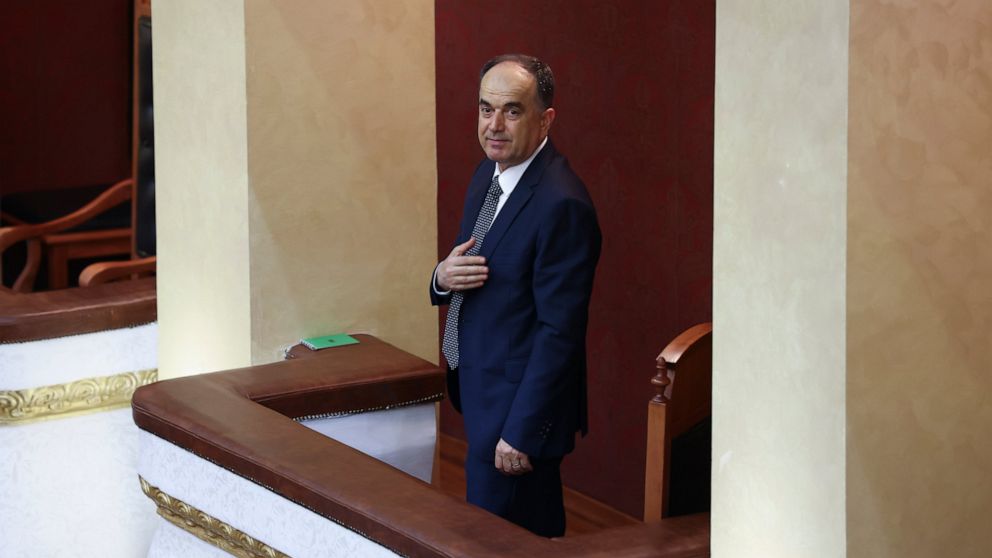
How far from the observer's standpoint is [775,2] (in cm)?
188

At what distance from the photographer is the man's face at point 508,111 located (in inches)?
113

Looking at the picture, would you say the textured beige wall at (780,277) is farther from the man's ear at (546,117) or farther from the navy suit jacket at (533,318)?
the man's ear at (546,117)

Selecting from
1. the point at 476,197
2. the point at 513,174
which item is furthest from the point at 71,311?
the point at 513,174

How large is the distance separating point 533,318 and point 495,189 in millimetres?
296

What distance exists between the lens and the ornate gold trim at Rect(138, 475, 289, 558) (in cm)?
266

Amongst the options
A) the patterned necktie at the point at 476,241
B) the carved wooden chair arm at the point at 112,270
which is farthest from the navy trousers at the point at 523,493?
the carved wooden chair arm at the point at 112,270

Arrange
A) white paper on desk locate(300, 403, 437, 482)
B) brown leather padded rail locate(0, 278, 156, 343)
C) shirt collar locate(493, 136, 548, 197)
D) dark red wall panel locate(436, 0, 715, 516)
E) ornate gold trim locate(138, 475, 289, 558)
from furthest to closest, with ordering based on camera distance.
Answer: dark red wall panel locate(436, 0, 715, 516) → brown leather padded rail locate(0, 278, 156, 343) → white paper on desk locate(300, 403, 437, 482) → shirt collar locate(493, 136, 548, 197) → ornate gold trim locate(138, 475, 289, 558)

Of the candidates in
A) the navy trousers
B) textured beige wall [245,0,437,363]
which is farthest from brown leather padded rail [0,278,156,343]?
the navy trousers

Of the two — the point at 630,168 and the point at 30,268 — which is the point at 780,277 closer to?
the point at 630,168

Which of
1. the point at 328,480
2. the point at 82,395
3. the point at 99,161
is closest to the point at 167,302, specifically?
the point at 82,395

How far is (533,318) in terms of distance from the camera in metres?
2.93

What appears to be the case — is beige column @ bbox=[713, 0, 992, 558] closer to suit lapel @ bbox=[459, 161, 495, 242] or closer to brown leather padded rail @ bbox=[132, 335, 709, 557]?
brown leather padded rail @ bbox=[132, 335, 709, 557]

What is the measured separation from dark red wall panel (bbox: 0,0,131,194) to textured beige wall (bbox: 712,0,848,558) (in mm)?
5412

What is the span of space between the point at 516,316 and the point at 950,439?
1162mm
